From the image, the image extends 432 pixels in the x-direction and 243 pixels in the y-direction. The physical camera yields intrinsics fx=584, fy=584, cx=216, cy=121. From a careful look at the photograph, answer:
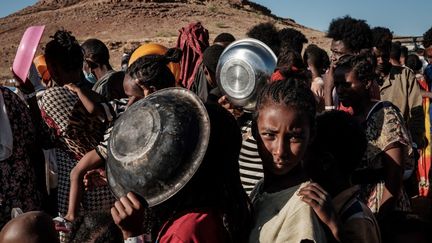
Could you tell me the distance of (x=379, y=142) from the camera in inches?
131

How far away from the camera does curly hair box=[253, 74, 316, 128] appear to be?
2.28 m

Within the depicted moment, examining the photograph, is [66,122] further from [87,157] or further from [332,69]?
[332,69]

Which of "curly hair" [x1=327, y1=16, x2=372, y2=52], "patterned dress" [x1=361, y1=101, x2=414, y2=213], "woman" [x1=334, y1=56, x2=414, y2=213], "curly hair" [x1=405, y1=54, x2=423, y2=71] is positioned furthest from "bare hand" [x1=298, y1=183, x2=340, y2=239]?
"curly hair" [x1=405, y1=54, x2=423, y2=71]

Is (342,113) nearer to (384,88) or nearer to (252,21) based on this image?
(384,88)

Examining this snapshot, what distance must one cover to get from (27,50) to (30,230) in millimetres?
1563

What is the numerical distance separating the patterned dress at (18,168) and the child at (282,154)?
1.87 m

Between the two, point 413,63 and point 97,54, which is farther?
point 413,63

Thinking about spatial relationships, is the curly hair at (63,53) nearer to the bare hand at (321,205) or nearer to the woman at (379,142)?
the woman at (379,142)

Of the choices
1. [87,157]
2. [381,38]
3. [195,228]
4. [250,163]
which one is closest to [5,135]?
[87,157]

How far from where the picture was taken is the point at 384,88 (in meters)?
5.99

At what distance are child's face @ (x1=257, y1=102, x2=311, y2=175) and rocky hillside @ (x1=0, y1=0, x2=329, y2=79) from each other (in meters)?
36.7

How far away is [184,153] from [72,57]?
236 centimetres

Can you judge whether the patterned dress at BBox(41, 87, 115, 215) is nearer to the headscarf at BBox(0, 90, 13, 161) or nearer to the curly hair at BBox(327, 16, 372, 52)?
the headscarf at BBox(0, 90, 13, 161)

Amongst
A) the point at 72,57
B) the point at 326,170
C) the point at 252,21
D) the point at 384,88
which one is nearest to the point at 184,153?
the point at 326,170
